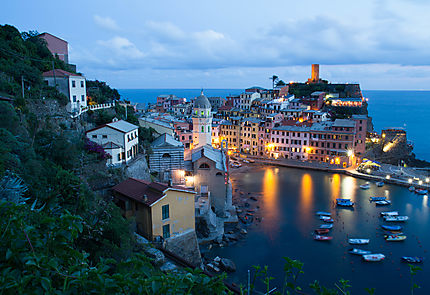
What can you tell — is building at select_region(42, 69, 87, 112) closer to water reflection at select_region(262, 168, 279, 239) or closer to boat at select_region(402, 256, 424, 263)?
water reflection at select_region(262, 168, 279, 239)

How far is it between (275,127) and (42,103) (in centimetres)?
3032

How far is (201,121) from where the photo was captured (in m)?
32.4

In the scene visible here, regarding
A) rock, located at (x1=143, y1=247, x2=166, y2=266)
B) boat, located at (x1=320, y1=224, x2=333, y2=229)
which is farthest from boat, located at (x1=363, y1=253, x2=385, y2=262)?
rock, located at (x1=143, y1=247, x2=166, y2=266)

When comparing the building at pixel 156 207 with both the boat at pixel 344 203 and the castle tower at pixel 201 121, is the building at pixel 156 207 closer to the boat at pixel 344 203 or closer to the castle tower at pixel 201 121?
the boat at pixel 344 203

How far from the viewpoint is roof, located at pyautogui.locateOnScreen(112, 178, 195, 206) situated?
13992 millimetres

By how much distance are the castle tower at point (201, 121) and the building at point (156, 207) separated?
17.3 meters

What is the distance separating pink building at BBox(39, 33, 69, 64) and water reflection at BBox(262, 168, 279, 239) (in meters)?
22.9

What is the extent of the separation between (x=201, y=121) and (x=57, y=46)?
1567 cm

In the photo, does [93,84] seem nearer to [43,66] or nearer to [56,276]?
[43,66]

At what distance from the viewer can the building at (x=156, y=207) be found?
13.9 metres

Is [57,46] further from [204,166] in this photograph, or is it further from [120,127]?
[204,166]

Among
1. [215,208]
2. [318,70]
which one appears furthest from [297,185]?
[318,70]

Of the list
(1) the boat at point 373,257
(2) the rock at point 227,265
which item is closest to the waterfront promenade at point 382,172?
(1) the boat at point 373,257

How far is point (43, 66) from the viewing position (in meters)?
23.8
